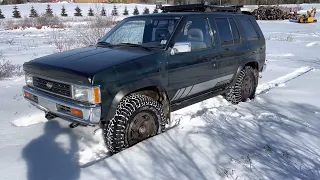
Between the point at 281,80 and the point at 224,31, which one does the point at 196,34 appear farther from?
the point at 281,80

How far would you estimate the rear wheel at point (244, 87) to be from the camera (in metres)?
5.36

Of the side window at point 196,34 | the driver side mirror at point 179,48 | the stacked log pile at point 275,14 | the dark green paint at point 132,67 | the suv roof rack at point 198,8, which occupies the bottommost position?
the dark green paint at point 132,67

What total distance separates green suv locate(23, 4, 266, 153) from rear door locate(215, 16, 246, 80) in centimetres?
2

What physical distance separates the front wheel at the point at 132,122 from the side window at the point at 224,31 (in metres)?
1.79

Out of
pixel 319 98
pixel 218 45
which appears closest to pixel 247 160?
pixel 218 45

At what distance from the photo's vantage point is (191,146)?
355cm

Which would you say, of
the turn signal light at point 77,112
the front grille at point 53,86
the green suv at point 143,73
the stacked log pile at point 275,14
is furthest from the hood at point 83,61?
the stacked log pile at point 275,14

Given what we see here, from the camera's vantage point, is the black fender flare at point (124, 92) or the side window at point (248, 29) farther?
the side window at point (248, 29)

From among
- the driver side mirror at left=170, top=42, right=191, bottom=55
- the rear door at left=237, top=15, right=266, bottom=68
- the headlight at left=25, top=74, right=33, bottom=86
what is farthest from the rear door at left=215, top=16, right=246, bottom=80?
the headlight at left=25, top=74, right=33, bottom=86

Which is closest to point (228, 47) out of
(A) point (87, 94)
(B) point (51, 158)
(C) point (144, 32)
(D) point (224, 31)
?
(D) point (224, 31)

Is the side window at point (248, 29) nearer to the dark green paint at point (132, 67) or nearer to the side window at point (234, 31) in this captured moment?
the side window at point (234, 31)

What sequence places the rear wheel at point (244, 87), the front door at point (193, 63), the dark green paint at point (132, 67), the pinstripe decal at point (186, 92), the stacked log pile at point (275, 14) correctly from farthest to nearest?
the stacked log pile at point (275, 14) → the rear wheel at point (244, 87) → the pinstripe decal at point (186, 92) → the front door at point (193, 63) → the dark green paint at point (132, 67)

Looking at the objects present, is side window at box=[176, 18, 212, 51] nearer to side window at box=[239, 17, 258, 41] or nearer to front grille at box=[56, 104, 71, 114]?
side window at box=[239, 17, 258, 41]

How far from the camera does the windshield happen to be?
409cm
